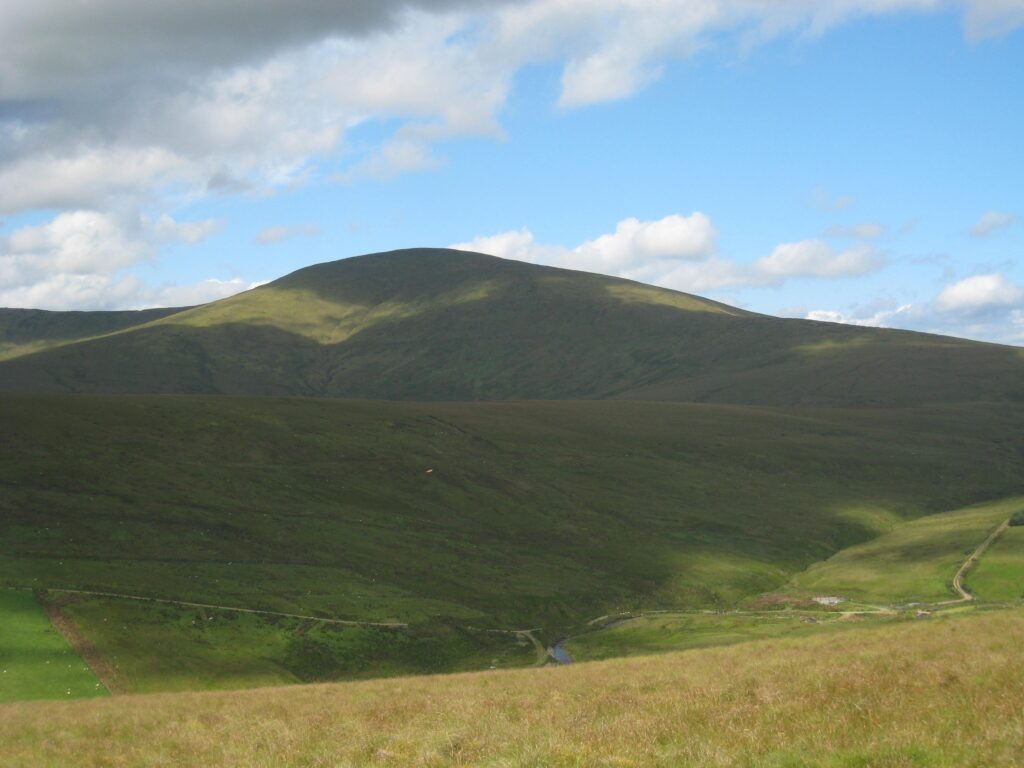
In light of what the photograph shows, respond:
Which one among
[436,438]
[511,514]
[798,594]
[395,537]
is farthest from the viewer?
[436,438]

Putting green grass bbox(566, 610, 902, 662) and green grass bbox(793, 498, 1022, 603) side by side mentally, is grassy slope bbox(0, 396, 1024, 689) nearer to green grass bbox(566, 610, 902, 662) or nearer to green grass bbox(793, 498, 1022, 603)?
green grass bbox(793, 498, 1022, 603)

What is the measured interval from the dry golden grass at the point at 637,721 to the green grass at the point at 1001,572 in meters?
64.9

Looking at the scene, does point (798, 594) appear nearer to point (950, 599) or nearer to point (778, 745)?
point (950, 599)

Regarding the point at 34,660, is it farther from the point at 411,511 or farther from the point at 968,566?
the point at 968,566

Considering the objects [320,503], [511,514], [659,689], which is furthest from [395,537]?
[659,689]

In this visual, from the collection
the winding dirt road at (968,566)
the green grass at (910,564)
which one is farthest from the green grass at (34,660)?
the green grass at (910,564)

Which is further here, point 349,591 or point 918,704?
point 349,591

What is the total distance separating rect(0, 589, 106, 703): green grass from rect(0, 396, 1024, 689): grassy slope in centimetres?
294

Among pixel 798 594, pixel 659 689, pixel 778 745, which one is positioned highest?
pixel 778 745

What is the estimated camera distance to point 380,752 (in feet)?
54.1

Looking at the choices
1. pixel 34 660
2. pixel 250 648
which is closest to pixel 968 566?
pixel 250 648

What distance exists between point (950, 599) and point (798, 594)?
14.9 metres

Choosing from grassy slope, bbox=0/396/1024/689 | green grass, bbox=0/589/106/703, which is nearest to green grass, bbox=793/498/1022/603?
grassy slope, bbox=0/396/1024/689

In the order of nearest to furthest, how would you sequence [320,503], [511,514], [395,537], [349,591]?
[349,591] → [395,537] → [320,503] → [511,514]
